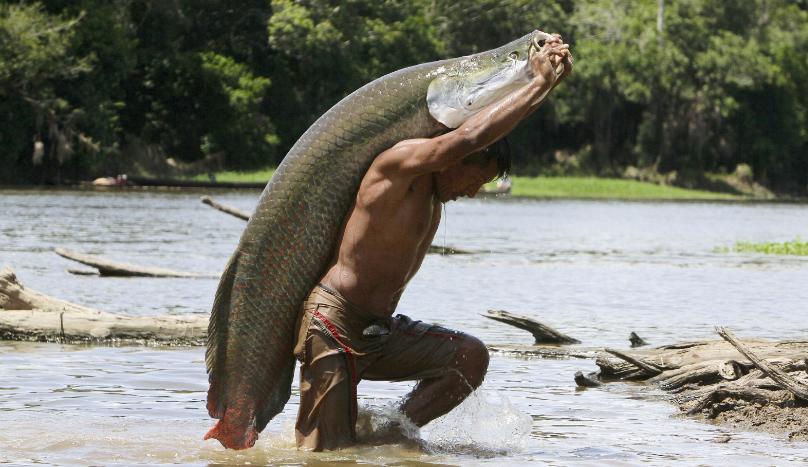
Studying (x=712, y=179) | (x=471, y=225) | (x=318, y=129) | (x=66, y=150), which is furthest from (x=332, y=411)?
(x=712, y=179)

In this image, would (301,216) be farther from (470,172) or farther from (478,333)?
(478,333)

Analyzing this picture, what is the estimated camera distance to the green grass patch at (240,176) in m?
60.1

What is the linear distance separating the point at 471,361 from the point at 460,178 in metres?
0.88

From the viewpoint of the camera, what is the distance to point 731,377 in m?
9.30

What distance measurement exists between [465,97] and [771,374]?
8.75 feet

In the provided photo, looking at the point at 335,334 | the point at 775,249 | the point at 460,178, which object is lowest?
the point at 775,249

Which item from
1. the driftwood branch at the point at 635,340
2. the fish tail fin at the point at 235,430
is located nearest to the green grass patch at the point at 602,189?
the driftwood branch at the point at 635,340

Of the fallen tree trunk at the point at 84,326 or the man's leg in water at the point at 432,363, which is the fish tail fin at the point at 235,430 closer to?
the man's leg in water at the point at 432,363

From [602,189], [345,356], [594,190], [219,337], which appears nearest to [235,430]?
[219,337]

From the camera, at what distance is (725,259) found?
2598 centimetres

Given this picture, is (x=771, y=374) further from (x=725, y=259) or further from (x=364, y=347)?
(x=725, y=259)

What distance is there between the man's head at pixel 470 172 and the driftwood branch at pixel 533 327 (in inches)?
159

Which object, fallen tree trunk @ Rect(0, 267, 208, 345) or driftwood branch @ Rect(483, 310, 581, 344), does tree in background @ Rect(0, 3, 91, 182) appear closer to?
fallen tree trunk @ Rect(0, 267, 208, 345)

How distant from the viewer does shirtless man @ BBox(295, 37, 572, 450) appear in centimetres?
664
